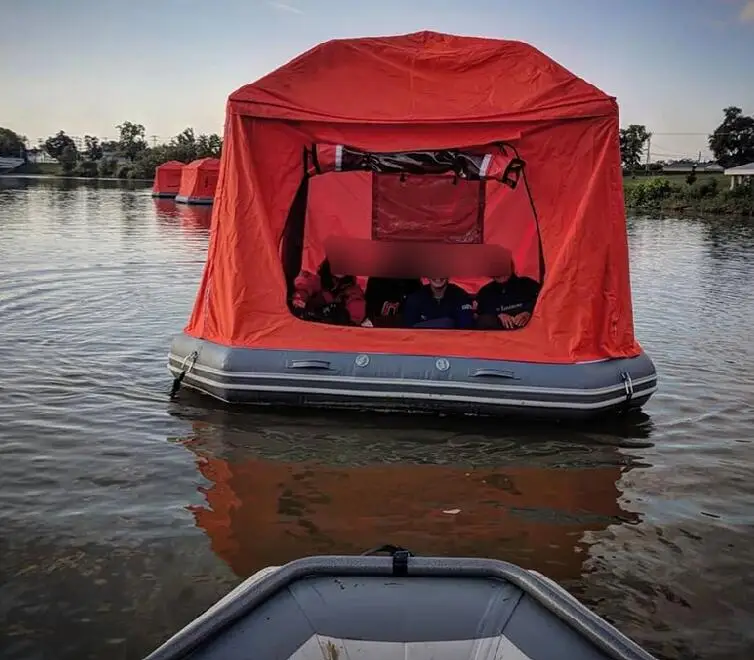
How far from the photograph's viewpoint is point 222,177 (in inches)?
261

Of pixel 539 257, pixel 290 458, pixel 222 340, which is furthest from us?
pixel 539 257

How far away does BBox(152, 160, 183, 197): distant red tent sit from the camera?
43344 millimetres

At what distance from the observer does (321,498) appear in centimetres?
503

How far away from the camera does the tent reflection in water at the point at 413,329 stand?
6223 mm

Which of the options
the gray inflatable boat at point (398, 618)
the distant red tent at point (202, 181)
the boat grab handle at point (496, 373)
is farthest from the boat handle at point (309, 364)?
the distant red tent at point (202, 181)

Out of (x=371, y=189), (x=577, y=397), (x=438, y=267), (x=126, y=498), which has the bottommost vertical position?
(x=126, y=498)

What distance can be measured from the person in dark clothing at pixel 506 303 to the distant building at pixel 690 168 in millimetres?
63176

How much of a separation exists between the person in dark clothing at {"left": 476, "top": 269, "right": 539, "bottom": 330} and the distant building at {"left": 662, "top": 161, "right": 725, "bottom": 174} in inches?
2487

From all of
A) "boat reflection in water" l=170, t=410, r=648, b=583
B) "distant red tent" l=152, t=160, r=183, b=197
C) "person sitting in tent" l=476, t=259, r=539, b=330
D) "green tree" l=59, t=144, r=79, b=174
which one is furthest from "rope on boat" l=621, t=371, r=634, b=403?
"green tree" l=59, t=144, r=79, b=174

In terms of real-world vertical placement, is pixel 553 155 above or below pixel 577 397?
above

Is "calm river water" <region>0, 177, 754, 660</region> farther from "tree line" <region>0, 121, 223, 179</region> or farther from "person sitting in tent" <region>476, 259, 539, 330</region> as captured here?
"tree line" <region>0, 121, 223, 179</region>

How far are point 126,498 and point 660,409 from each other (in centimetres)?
443

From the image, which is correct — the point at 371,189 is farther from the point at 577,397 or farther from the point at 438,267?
the point at 577,397

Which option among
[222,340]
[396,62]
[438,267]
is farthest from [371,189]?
[222,340]
